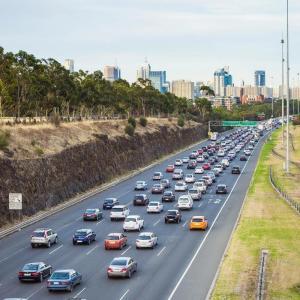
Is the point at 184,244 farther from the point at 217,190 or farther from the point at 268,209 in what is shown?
the point at 217,190

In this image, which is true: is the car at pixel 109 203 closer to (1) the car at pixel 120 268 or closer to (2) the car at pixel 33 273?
(1) the car at pixel 120 268

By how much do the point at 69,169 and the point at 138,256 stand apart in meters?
36.3

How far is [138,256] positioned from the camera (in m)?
42.7

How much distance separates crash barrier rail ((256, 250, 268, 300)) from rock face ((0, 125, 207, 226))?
23408mm

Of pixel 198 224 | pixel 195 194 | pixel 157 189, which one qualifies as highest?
pixel 198 224

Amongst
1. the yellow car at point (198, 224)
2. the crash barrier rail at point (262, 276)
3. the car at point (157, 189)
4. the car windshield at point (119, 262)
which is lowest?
the car at point (157, 189)

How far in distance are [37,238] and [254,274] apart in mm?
16546

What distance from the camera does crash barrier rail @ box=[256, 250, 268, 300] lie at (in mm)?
30569

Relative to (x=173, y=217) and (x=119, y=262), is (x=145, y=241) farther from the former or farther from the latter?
(x=173, y=217)

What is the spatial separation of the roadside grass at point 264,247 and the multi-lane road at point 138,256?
40.4 inches

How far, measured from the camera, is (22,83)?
321ft

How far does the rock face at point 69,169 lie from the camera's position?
62156 mm

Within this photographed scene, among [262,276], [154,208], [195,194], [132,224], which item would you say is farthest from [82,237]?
[195,194]

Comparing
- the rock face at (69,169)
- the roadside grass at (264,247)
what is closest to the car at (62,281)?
the roadside grass at (264,247)
